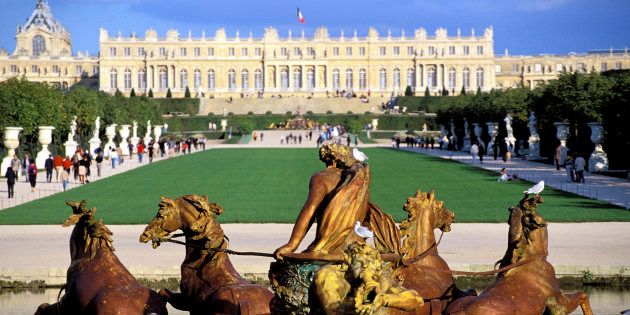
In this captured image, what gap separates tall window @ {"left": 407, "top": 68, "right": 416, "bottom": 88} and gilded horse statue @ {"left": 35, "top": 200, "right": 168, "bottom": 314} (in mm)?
112785

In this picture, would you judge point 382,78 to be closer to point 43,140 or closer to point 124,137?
point 124,137

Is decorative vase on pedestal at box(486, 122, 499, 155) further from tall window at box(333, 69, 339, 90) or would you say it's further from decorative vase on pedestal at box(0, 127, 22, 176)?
tall window at box(333, 69, 339, 90)

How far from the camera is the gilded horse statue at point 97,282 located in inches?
275

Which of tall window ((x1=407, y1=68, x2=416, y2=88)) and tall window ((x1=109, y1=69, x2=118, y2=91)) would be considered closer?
tall window ((x1=407, y1=68, x2=416, y2=88))

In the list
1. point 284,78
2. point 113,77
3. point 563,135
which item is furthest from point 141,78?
point 563,135

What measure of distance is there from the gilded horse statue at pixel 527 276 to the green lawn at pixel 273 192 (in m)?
12.7

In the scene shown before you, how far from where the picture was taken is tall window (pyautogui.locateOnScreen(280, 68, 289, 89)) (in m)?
119

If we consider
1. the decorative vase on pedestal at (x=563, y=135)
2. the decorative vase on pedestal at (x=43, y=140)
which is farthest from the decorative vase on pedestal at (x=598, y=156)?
the decorative vase on pedestal at (x=43, y=140)

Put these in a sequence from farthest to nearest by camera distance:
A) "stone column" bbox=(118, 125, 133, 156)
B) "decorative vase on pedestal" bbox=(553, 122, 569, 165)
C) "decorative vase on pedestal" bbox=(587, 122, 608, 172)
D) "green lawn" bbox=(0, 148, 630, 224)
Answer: "stone column" bbox=(118, 125, 133, 156)
"decorative vase on pedestal" bbox=(553, 122, 569, 165)
"decorative vase on pedestal" bbox=(587, 122, 608, 172)
"green lawn" bbox=(0, 148, 630, 224)

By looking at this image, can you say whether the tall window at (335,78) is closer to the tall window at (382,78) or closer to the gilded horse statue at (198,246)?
the tall window at (382,78)

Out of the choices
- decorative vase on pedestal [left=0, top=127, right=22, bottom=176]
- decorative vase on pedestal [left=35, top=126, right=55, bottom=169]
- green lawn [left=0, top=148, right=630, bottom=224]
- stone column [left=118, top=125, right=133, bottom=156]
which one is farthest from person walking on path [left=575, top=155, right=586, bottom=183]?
stone column [left=118, top=125, right=133, bottom=156]

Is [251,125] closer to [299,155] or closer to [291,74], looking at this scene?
[299,155]

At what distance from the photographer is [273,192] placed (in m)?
27.1

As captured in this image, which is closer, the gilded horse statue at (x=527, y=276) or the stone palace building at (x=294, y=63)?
the gilded horse statue at (x=527, y=276)
